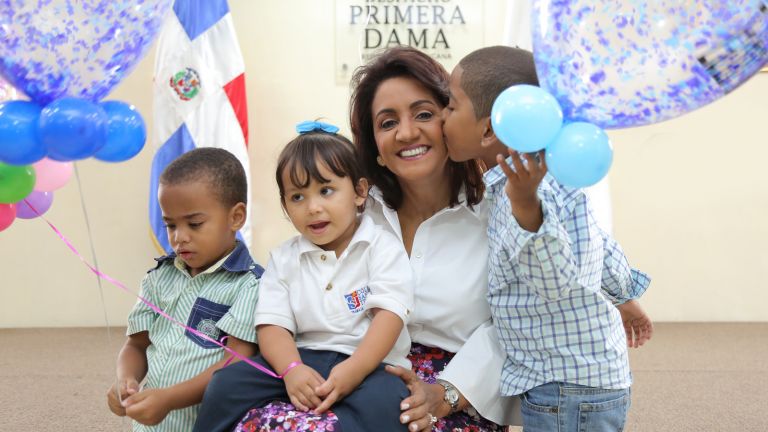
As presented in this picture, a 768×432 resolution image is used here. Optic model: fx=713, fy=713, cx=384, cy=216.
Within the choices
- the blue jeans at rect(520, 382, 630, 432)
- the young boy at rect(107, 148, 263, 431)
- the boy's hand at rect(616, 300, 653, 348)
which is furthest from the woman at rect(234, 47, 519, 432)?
the boy's hand at rect(616, 300, 653, 348)

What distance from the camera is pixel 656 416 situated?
2320mm

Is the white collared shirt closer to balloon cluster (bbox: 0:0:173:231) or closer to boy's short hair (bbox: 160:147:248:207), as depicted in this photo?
boy's short hair (bbox: 160:147:248:207)

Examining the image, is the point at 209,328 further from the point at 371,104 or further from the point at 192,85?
the point at 192,85

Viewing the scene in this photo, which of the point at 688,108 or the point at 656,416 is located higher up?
the point at 688,108

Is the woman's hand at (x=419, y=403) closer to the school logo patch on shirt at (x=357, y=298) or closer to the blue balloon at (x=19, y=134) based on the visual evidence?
the school logo patch on shirt at (x=357, y=298)

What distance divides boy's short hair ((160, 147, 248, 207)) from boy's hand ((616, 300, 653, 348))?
2.63ft

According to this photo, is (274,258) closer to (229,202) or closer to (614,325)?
(229,202)

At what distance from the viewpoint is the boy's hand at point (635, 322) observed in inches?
56.1

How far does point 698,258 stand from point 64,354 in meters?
2.92

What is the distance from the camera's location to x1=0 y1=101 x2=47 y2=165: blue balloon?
3.34 ft

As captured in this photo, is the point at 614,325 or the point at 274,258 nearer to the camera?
the point at 614,325

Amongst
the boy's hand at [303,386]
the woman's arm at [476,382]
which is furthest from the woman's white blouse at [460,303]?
the boy's hand at [303,386]

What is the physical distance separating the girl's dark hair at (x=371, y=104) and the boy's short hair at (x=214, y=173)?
0.84 ft

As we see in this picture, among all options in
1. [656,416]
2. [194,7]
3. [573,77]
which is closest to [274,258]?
[573,77]
